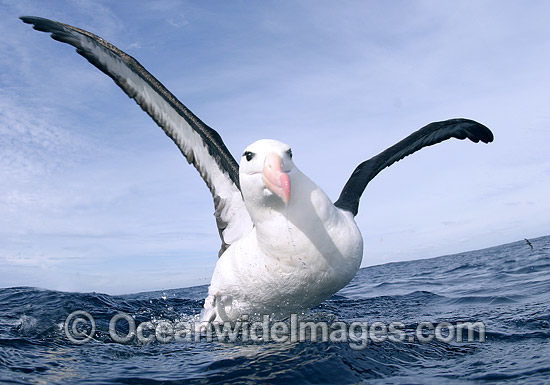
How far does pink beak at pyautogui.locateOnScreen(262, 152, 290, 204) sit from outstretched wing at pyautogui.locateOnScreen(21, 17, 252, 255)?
94.1 inches

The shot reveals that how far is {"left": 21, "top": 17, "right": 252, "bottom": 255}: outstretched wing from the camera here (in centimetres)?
654

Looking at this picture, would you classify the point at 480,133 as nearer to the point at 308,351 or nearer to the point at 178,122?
the point at 178,122

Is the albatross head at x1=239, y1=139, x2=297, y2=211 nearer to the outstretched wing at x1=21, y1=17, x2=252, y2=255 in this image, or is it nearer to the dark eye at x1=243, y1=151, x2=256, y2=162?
the dark eye at x1=243, y1=151, x2=256, y2=162

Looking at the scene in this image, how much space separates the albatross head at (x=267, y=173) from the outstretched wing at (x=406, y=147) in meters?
1.78

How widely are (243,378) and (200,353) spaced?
4.24 ft

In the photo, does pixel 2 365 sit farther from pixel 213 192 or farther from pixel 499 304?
pixel 499 304

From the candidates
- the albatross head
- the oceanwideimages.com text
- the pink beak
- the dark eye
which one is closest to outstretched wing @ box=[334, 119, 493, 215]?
the oceanwideimages.com text

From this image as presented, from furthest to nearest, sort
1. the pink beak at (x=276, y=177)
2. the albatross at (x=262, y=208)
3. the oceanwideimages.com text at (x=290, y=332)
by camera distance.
→ the oceanwideimages.com text at (x=290, y=332)
the albatross at (x=262, y=208)
the pink beak at (x=276, y=177)

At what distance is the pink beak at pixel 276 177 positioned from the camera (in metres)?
4.45

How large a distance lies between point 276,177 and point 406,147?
13.6ft

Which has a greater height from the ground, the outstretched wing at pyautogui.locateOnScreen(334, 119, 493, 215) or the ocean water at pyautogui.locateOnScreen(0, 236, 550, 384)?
the outstretched wing at pyautogui.locateOnScreen(334, 119, 493, 215)

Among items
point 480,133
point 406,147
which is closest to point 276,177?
point 406,147

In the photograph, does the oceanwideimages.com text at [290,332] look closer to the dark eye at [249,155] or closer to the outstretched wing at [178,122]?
the outstretched wing at [178,122]

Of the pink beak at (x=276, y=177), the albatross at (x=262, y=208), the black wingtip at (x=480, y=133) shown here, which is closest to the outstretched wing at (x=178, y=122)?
the albatross at (x=262, y=208)
